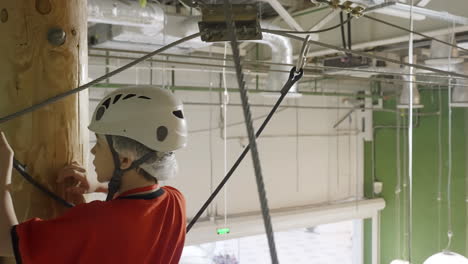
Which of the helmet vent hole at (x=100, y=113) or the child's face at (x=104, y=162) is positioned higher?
the helmet vent hole at (x=100, y=113)

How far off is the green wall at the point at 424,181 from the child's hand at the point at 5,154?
20.7ft

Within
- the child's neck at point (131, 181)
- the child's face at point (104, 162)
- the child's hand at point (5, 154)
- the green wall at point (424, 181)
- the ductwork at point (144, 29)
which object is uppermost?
the ductwork at point (144, 29)

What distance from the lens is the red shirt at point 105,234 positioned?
0.93 meters

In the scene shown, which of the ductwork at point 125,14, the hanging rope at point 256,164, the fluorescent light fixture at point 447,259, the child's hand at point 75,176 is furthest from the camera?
the fluorescent light fixture at point 447,259

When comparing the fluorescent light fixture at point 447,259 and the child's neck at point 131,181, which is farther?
the fluorescent light fixture at point 447,259

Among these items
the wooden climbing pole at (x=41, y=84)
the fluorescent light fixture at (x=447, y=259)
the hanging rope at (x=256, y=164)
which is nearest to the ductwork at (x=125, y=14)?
the wooden climbing pole at (x=41, y=84)

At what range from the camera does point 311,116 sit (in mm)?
6746

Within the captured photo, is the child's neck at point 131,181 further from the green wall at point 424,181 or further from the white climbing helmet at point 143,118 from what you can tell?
the green wall at point 424,181

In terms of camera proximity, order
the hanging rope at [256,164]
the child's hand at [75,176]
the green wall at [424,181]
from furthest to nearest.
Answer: the green wall at [424,181] < the child's hand at [75,176] < the hanging rope at [256,164]

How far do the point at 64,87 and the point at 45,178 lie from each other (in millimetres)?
225

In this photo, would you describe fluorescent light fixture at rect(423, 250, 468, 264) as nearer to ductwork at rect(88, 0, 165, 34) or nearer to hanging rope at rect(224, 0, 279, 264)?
ductwork at rect(88, 0, 165, 34)

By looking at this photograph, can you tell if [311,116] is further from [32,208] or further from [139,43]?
[32,208]

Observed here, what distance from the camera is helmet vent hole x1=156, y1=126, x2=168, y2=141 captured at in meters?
1.16

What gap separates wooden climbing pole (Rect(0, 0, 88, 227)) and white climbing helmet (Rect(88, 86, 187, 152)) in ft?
0.23
